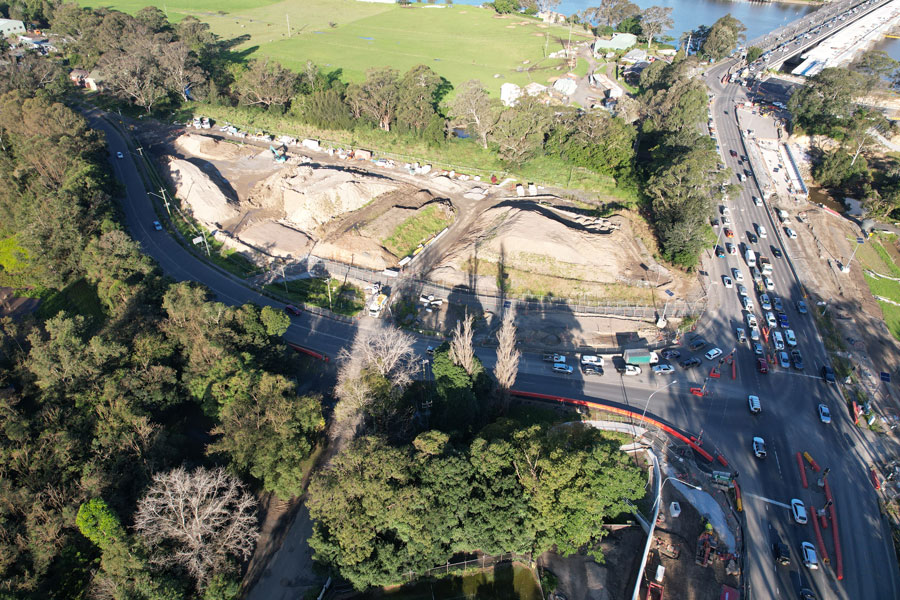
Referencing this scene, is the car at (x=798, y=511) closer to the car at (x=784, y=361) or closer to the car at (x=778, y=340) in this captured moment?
the car at (x=784, y=361)

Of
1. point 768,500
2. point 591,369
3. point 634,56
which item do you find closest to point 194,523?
point 591,369

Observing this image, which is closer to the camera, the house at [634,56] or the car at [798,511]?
the car at [798,511]

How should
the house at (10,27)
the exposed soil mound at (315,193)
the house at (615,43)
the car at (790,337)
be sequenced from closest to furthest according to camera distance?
1. the car at (790,337)
2. the exposed soil mound at (315,193)
3. the house at (615,43)
4. the house at (10,27)

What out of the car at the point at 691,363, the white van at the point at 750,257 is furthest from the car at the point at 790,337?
the white van at the point at 750,257

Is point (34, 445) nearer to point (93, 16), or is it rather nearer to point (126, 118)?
point (126, 118)

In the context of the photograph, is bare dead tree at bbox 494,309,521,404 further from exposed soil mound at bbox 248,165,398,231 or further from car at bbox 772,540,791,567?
exposed soil mound at bbox 248,165,398,231

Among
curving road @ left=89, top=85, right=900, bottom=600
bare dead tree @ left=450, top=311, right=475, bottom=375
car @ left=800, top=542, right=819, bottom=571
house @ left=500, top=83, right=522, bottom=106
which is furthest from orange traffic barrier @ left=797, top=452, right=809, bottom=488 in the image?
house @ left=500, top=83, right=522, bottom=106

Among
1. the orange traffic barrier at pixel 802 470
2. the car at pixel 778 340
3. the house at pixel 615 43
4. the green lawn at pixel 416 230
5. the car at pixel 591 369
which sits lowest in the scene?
the orange traffic barrier at pixel 802 470
